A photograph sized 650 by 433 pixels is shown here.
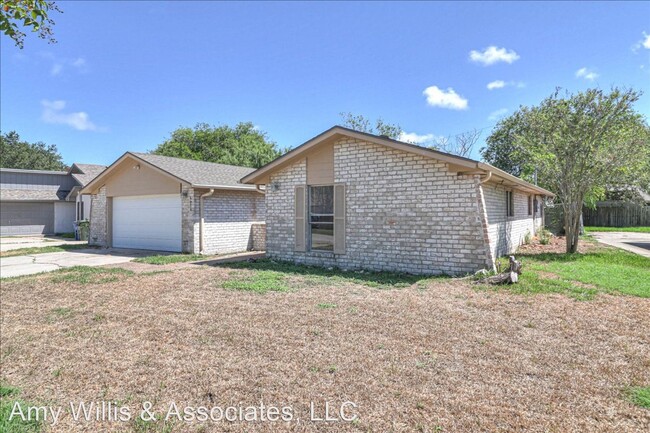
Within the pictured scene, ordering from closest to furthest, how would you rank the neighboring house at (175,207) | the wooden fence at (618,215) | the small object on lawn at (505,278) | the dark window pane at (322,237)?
the small object on lawn at (505,278), the dark window pane at (322,237), the neighboring house at (175,207), the wooden fence at (618,215)

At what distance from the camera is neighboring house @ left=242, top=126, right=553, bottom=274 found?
819 centimetres

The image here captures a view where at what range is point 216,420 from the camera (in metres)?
2.85

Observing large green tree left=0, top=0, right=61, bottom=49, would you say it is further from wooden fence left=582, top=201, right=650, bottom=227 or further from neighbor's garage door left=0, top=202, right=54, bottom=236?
wooden fence left=582, top=201, right=650, bottom=227

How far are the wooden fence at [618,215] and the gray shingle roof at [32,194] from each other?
133 feet

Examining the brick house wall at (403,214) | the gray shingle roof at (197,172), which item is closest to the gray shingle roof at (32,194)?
the gray shingle roof at (197,172)

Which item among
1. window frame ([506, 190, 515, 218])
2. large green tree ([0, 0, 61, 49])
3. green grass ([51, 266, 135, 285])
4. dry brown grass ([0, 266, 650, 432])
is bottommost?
dry brown grass ([0, 266, 650, 432])

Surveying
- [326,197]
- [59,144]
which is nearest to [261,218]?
[326,197]

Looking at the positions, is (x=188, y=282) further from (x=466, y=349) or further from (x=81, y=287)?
(x=466, y=349)

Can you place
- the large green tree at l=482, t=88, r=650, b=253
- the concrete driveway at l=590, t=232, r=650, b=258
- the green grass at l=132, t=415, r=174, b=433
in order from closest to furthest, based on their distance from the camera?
the green grass at l=132, t=415, r=174, b=433 < the large green tree at l=482, t=88, r=650, b=253 < the concrete driveway at l=590, t=232, r=650, b=258

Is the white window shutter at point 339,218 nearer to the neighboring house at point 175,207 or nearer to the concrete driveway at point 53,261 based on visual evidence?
the neighboring house at point 175,207

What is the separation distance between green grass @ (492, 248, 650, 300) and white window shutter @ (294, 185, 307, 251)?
5.44 meters

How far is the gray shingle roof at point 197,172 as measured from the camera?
1350 cm

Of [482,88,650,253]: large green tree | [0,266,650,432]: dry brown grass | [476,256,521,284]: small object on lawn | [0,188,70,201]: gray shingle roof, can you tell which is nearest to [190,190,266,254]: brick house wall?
[0,266,650,432]: dry brown grass

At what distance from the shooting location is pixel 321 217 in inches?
412
